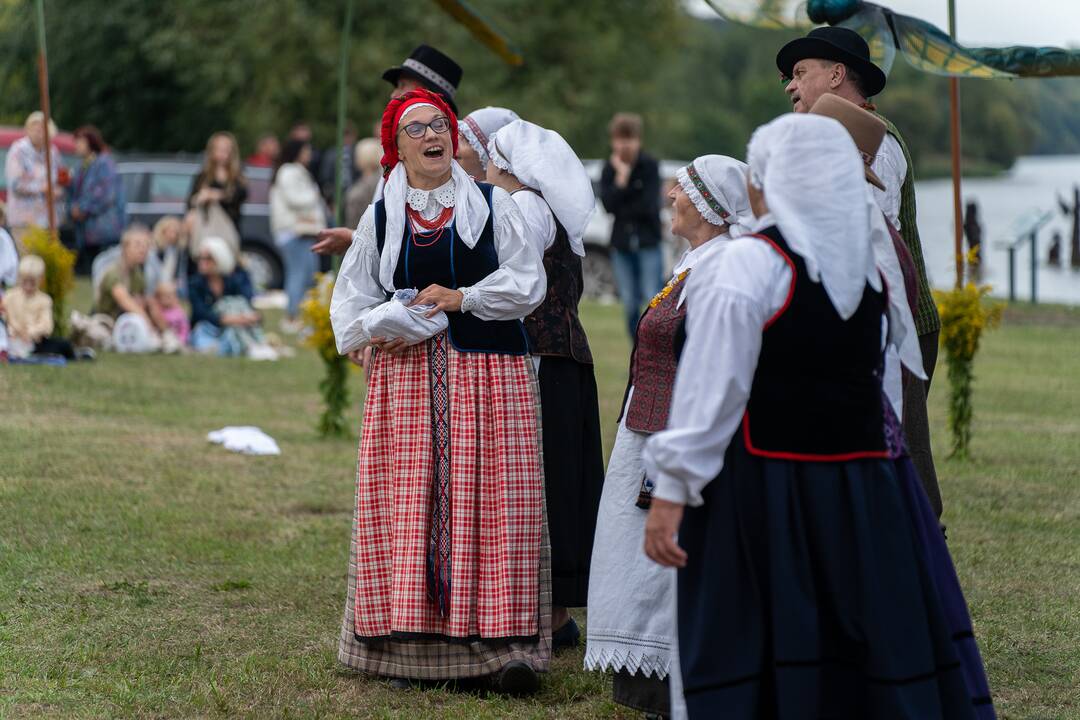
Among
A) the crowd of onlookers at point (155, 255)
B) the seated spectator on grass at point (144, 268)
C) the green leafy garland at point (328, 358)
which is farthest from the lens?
the seated spectator on grass at point (144, 268)

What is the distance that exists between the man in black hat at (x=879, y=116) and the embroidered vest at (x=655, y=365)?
2.59 ft

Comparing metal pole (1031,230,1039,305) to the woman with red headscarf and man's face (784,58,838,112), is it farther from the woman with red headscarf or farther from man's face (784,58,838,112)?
the woman with red headscarf

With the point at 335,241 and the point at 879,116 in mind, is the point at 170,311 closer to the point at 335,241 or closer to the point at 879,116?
the point at 335,241

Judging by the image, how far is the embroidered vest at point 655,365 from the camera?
4.66 metres

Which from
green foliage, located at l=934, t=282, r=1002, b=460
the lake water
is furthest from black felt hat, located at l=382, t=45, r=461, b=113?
the lake water

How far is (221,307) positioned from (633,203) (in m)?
3.96

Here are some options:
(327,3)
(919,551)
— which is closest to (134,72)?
(327,3)

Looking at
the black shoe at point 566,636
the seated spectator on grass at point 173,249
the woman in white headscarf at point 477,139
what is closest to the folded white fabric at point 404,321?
the woman in white headscarf at point 477,139

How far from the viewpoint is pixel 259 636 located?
574cm

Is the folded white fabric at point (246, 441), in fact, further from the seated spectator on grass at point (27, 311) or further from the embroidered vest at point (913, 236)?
the embroidered vest at point (913, 236)

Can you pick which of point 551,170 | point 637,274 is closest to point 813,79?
point 551,170

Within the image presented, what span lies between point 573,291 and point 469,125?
0.71 metres

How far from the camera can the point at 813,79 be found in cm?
499

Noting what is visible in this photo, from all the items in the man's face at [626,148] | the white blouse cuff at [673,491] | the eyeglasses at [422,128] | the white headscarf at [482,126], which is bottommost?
the white blouse cuff at [673,491]
